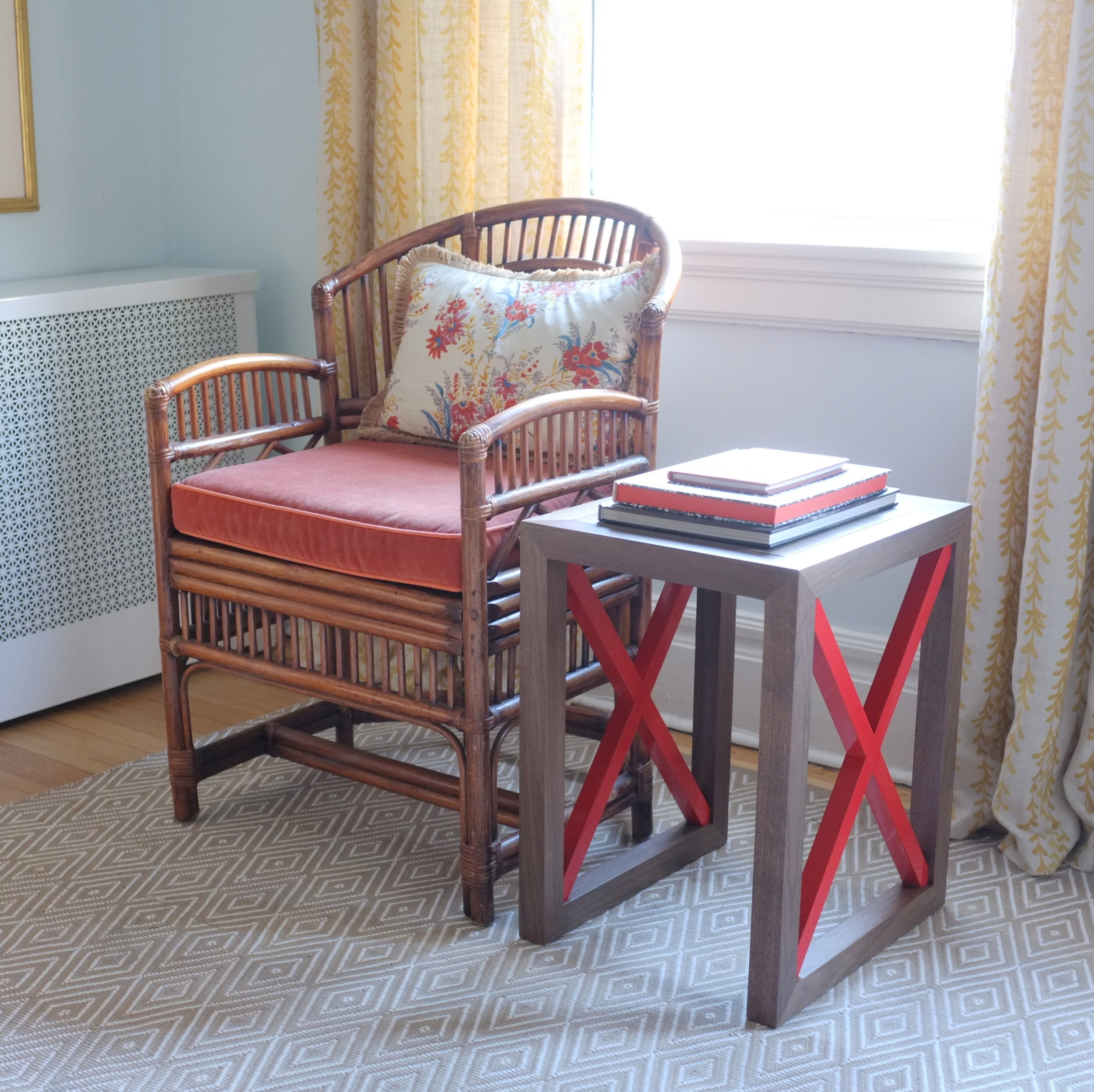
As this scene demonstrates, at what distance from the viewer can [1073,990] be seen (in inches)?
64.3

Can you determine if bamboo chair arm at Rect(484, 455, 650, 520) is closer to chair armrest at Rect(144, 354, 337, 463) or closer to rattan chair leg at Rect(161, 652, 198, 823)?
chair armrest at Rect(144, 354, 337, 463)

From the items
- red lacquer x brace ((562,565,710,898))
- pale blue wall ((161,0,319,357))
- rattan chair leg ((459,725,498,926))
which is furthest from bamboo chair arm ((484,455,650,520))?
pale blue wall ((161,0,319,357))

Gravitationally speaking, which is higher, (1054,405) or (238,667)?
(1054,405)

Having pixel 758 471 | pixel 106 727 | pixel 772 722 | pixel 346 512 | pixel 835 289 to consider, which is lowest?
pixel 106 727

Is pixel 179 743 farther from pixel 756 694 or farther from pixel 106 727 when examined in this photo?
pixel 756 694

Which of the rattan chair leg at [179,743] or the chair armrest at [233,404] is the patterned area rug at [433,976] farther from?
the chair armrest at [233,404]

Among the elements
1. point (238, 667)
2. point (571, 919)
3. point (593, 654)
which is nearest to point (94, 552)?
point (238, 667)

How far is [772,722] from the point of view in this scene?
1.45 meters

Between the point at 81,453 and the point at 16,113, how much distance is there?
69 centimetres

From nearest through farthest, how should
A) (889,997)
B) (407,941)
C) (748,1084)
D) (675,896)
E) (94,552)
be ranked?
1. (748,1084)
2. (889,997)
3. (407,941)
4. (675,896)
5. (94,552)

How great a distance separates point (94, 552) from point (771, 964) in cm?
157

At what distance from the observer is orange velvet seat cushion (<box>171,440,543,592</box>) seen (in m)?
1.70

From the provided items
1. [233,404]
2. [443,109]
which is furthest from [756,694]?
[443,109]

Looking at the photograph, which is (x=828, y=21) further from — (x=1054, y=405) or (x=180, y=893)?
(x=180, y=893)
